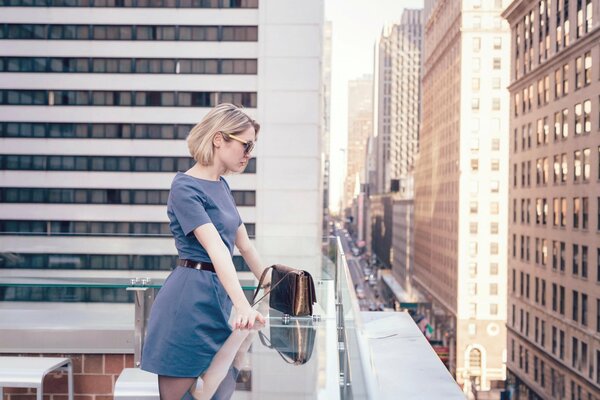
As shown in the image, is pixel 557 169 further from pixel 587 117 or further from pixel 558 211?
pixel 587 117

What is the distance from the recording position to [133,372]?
14.7 feet

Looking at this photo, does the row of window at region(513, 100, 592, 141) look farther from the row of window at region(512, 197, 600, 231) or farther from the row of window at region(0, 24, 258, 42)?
the row of window at region(0, 24, 258, 42)

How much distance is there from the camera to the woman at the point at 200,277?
10.6 ft

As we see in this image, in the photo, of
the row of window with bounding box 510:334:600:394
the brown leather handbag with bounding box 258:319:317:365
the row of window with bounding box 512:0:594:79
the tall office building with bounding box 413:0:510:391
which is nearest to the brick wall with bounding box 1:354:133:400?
the brown leather handbag with bounding box 258:319:317:365

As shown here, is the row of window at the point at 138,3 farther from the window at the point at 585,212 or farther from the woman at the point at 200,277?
the woman at the point at 200,277

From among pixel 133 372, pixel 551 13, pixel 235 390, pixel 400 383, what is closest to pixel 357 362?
pixel 235 390

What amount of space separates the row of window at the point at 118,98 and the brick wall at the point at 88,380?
137 feet

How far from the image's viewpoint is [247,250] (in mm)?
4016

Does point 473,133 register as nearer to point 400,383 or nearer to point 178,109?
point 178,109

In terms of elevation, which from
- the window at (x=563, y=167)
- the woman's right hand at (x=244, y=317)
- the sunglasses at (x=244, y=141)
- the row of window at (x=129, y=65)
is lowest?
the woman's right hand at (x=244, y=317)

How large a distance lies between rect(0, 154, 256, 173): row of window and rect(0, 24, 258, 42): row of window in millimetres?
8537

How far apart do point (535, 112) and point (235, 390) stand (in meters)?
52.2

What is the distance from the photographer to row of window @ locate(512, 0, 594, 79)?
1674 inches

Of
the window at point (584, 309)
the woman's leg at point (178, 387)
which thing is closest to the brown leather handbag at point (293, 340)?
the woman's leg at point (178, 387)
